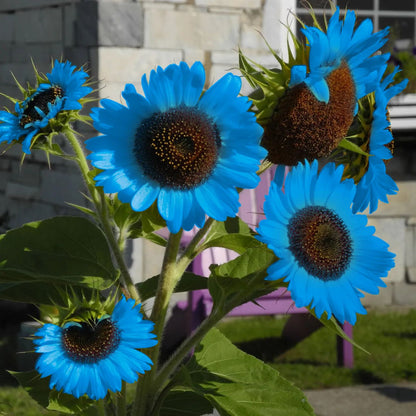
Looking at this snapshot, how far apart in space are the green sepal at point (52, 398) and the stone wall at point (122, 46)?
2.93m

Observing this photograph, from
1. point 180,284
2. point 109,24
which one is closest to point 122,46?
point 109,24

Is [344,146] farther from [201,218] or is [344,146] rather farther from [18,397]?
[18,397]

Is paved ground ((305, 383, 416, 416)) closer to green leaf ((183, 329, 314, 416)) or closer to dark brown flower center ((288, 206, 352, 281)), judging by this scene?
green leaf ((183, 329, 314, 416))

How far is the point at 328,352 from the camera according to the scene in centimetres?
468

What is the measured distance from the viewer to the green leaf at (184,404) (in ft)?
3.45

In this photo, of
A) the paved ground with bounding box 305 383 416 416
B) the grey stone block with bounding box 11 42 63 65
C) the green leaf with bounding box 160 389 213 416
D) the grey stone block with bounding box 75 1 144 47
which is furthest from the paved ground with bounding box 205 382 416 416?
the green leaf with bounding box 160 389 213 416

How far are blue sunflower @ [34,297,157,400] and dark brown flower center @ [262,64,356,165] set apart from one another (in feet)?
0.71

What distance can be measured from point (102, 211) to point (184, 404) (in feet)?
0.90

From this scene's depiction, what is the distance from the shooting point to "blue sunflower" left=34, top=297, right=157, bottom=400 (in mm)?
796

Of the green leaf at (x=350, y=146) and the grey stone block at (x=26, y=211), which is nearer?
the green leaf at (x=350, y=146)

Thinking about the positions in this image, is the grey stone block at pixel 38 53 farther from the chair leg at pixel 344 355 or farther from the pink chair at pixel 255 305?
the chair leg at pixel 344 355

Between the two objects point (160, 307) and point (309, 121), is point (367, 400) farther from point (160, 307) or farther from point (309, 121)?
point (309, 121)

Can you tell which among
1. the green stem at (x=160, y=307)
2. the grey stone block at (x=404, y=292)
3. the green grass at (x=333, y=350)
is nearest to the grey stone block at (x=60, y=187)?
the green grass at (x=333, y=350)

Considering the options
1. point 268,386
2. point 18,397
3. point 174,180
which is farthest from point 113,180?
point 18,397
